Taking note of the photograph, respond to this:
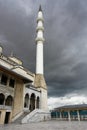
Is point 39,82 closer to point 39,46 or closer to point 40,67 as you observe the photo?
point 40,67

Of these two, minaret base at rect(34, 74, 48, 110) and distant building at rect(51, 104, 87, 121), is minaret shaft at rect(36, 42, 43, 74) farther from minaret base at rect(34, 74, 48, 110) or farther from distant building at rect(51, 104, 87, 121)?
distant building at rect(51, 104, 87, 121)

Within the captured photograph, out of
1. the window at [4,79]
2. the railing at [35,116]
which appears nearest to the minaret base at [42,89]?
the railing at [35,116]

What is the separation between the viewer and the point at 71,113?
37.3 m

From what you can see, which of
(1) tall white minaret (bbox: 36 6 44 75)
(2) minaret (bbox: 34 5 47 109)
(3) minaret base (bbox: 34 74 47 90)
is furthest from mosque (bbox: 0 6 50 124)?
(1) tall white minaret (bbox: 36 6 44 75)

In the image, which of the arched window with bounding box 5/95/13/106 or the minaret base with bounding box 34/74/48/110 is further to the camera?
the minaret base with bounding box 34/74/48/110

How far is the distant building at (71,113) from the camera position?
109ft

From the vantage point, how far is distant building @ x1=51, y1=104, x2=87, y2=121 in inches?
1310

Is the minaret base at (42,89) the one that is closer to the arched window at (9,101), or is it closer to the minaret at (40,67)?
the minaret at (40,67)

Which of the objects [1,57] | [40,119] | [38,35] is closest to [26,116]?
[40,119]

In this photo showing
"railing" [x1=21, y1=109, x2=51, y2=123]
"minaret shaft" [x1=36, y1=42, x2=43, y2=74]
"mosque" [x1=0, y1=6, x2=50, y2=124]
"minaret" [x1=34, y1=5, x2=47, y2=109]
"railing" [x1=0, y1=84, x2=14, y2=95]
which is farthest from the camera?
"minaret shaft" [x1=36, y1=42, x2=43, y2=74]

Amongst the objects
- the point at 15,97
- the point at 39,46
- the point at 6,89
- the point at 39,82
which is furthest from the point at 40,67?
the point at 6,89

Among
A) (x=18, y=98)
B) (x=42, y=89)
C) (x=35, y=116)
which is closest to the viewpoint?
(x=18, y=98)

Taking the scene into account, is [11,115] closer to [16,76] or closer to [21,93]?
[21,93]

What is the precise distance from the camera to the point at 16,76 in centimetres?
2509
